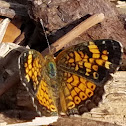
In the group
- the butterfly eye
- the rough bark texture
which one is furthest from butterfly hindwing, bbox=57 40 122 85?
the rough bark texture

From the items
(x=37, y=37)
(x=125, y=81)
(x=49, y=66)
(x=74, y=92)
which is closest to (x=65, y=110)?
(x=74, y=92)

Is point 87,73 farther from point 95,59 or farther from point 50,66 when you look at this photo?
point 50,66

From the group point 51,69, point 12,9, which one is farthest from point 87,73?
point 12,9

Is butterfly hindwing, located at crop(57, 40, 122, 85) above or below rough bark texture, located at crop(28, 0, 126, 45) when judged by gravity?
below

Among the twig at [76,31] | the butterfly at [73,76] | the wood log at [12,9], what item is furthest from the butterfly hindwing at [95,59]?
the wood log at [12,9]

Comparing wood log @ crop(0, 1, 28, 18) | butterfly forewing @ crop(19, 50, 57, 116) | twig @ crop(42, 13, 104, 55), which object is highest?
wood log @ crop(0, 1, 28, 18)

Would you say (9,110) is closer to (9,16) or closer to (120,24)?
(9,16)

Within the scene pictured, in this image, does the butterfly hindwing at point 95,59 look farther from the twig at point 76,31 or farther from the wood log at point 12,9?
the wood log at point 12,9

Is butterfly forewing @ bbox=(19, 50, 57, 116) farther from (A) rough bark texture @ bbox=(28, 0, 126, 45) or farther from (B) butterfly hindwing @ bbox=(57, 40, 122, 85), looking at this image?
(A) rough bark texture @ bbox=(28, 0, 126, 45)
